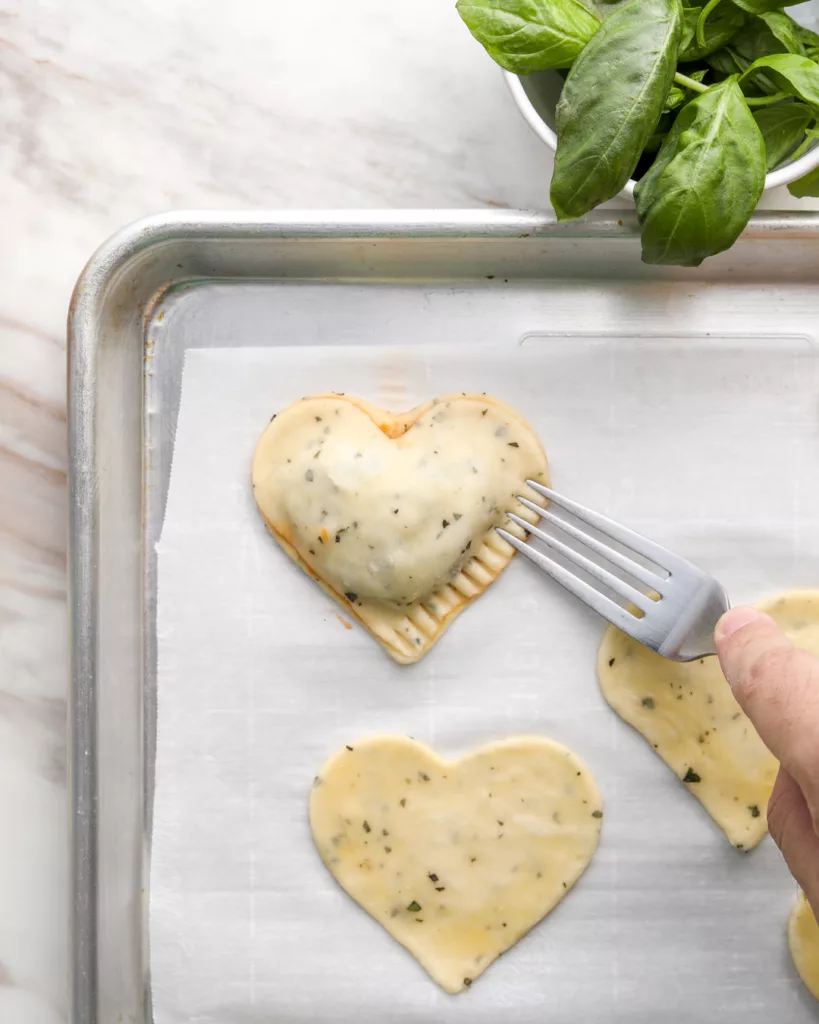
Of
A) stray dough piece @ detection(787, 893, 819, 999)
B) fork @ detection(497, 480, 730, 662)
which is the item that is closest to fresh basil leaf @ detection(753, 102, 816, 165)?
fork @ detection(497, 480, 730, 662)

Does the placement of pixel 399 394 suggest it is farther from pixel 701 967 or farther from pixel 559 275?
pixel 701 967

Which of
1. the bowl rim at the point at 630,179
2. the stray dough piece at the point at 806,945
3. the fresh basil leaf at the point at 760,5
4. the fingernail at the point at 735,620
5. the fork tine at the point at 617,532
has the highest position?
the fresh basil leaf at the point at 760,5

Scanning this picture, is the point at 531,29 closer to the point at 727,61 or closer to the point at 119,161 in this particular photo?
the point at 727,61

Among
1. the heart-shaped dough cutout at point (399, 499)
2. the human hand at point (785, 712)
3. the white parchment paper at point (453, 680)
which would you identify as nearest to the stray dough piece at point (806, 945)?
the white parchment paper at point (453, 680)

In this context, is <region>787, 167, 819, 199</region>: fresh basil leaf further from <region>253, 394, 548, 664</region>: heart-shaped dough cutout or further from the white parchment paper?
<region>253, 394, 548, 664</region>: heart-shaped dough cutout

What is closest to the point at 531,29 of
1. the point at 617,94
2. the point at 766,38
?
the point at 617,94

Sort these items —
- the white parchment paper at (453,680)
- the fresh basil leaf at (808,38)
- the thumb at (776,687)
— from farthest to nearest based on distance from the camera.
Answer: the white parchment paper at (453,680) → the fresh basil leaf at (808,38) → the thumb at (776,687)

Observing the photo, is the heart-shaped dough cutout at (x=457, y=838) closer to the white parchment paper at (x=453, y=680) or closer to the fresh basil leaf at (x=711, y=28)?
the white parchment paper at (x=453, y=680)
